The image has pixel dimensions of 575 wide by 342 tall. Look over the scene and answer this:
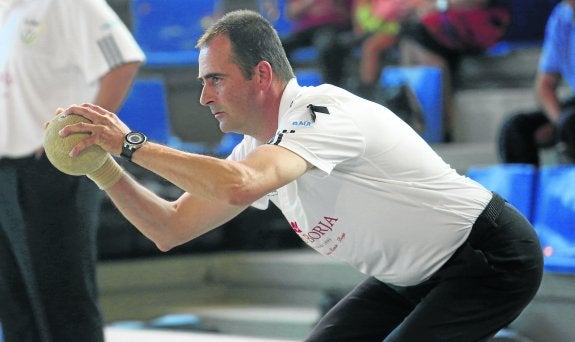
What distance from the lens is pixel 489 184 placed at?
194 inches

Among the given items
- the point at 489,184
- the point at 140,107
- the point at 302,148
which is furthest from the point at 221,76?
the point at 140,107

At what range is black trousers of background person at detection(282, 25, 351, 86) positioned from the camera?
651 cm

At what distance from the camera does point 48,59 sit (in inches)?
144

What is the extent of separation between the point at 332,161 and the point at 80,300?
1.34 meters

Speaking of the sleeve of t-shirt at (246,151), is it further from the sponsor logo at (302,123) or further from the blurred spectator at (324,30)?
the blurred spectator at (324,30)

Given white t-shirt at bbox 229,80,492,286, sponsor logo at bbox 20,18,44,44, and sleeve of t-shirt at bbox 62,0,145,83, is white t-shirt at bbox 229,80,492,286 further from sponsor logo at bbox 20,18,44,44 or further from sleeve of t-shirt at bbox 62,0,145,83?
sponsor logo at bbox 20,18,44,44

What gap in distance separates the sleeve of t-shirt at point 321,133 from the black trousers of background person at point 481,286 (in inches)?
17.6

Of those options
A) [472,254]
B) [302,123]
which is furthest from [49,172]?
[472,254]

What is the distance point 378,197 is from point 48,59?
151cm

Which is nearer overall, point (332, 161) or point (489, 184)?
point (332, 161)

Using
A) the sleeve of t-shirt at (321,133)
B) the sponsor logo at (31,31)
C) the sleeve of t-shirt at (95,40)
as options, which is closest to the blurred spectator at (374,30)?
the sleeve of t-shirt at (95,40)

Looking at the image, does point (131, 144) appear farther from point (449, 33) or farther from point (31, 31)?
point (449, 33)

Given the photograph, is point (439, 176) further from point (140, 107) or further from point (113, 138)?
point (140, 107)

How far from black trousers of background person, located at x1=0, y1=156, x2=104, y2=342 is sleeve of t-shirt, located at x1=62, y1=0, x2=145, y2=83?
0.38 m
